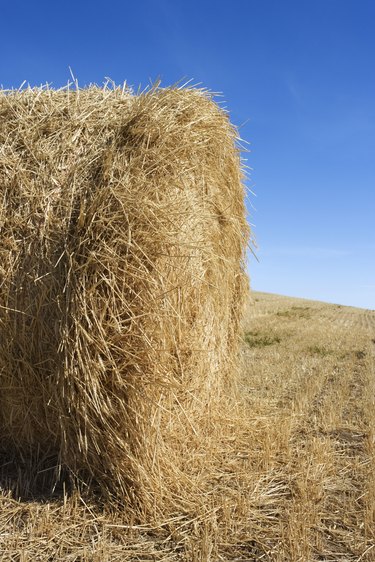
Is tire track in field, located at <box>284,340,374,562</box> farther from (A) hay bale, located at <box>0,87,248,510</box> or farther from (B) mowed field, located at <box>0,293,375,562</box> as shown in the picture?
(A) hay bale, located at <box>0,87,248,510</box>

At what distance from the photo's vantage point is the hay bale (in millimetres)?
3492

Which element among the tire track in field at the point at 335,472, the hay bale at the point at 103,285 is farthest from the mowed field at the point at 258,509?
the hay bale at the point at 103,285

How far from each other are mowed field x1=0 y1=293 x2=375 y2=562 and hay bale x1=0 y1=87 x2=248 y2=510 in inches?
11.6

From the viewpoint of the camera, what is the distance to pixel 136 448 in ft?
12.0

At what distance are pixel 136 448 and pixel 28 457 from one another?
3.58 ft

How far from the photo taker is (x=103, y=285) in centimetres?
348

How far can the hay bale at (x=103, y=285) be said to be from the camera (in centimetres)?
349

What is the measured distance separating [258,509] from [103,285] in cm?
195

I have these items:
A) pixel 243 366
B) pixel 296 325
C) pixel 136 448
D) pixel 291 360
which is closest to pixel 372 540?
pixel 136 448

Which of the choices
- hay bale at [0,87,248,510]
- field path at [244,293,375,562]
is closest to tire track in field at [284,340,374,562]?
field path at [244,293,375,562]

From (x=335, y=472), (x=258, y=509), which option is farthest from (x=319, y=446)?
(x=258, y=509)

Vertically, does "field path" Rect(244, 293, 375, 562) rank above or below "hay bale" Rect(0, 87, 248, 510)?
below

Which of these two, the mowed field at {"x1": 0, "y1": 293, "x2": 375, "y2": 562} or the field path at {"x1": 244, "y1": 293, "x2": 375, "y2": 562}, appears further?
the field path at {"x1": 244, "y1": 293, "x2": 375, "y2": 562}

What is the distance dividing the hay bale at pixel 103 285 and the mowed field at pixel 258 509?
0.97ft
